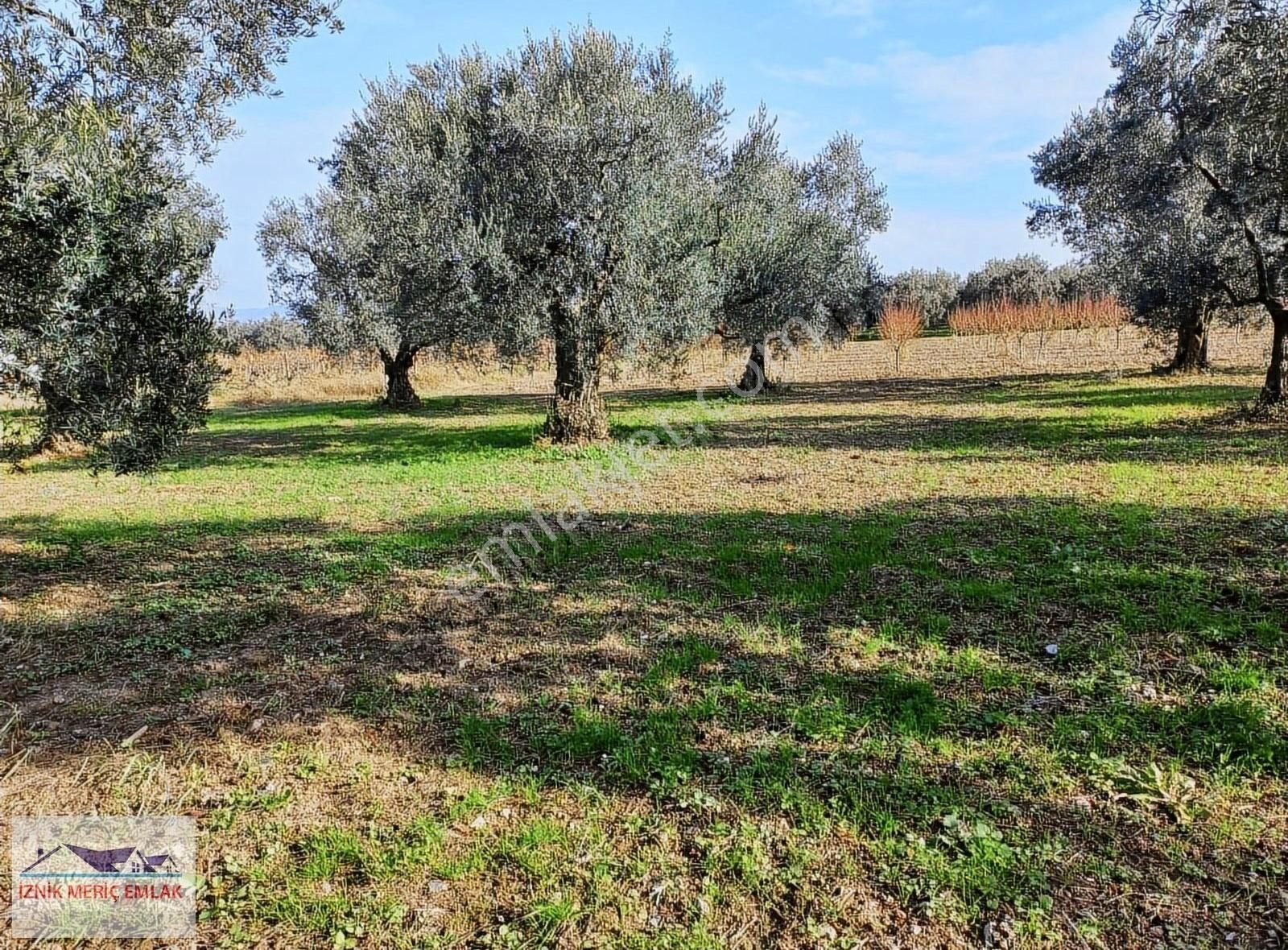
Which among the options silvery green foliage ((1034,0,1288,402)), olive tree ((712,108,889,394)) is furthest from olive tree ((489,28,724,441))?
silvery green foliage ((1034,0,1288,402))

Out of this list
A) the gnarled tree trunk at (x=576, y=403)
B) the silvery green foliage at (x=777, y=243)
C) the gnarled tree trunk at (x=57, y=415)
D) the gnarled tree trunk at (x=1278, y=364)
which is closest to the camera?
the gnarled tree trunk at (x=57, y=415)

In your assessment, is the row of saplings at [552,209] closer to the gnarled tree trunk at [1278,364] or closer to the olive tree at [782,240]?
the olive tree at [782,240]

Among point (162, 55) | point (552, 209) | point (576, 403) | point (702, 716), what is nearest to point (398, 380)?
point (576, 403)

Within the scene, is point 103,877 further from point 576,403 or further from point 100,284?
point 576,403

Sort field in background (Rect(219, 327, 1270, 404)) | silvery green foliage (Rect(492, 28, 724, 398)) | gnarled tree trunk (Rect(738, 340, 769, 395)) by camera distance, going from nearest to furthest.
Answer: silvery green foliage (Rect(492, 28, 724, 398))
gnarled tree trunk (Rect(738, 340, 769, 395))
field in background (Rect(219, 327, 1270, 404))

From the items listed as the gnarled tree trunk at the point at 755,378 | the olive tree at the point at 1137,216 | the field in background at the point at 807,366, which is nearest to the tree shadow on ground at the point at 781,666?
the olive tree at the point at 1137,216

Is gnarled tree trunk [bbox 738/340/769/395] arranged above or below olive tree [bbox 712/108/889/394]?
below

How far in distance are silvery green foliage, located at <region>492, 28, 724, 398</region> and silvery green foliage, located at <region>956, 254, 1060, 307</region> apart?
146 feet

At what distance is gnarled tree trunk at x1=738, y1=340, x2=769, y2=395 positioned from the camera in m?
24.5

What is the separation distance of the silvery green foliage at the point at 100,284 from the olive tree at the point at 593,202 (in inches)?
259

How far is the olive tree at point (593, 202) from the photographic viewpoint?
38.4 ft

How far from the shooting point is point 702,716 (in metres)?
4.06

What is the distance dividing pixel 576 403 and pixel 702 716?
33.9ft

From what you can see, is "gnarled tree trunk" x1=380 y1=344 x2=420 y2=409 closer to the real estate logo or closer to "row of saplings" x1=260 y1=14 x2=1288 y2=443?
"row of saplings" x1=260 y1=14 x2=1288 y2=443
